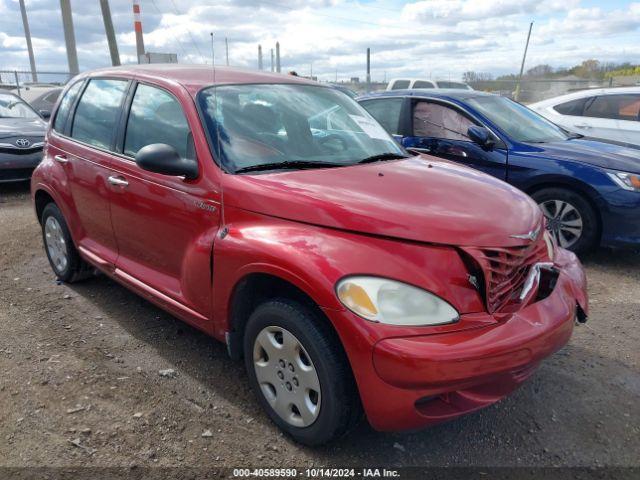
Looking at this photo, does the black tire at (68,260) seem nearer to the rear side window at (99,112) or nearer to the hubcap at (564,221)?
the rear side window at (99,112)

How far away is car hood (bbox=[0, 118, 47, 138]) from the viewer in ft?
26.5

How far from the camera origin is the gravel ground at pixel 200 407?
8.32ft

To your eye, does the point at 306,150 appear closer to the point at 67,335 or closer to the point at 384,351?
the point at 384,351

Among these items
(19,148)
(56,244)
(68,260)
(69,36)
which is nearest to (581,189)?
(68,260)

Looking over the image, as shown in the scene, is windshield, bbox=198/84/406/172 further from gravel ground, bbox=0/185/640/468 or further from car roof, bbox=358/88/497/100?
car roof, bbox=358/88/497/100

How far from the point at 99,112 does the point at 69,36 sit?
21.7 m

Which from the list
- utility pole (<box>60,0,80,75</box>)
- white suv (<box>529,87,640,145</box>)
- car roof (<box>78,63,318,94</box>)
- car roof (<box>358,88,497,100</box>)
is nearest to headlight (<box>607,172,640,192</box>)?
car roof (<box>358,88,497,100</box>)

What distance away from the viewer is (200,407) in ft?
9.55

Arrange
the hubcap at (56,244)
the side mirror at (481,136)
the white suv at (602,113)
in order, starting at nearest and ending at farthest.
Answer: the hubcap at (56,244) → the side mirror at (481,136) → the white suv at (602,113)

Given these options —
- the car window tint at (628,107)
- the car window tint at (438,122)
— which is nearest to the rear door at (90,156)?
the car window tint at (438,122)

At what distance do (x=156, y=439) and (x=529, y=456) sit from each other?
70.3 inches

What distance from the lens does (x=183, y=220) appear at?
3010 millimetres

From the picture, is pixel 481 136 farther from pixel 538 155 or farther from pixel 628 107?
pixel 628 107

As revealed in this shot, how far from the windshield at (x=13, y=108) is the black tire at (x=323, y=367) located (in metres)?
8.50
